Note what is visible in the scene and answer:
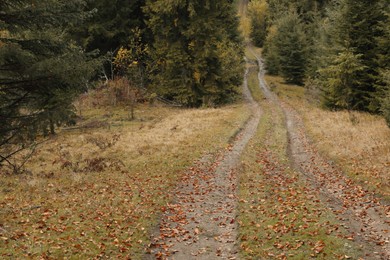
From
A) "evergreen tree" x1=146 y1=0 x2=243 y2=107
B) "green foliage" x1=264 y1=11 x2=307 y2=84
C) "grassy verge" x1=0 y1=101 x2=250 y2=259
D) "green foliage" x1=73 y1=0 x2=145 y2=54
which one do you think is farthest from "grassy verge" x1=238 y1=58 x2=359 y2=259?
"green foliage" x1=264 y1=11 x2=307 y2=84

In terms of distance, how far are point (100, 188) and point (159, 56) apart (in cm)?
2855

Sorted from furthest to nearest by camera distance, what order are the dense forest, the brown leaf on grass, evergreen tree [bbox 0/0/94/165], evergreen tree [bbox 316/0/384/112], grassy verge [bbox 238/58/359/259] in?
evergreen tree [bbox 316/0/384/112] → the dense forest → evergreen tree [bbox 0/0/94/165] → grassy verge [bbox 238/58/359/259] → the brown leaf on grass

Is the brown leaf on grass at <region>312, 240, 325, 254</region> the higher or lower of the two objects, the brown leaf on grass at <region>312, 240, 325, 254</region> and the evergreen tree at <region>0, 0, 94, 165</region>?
the lower

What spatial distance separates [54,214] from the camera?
35.9 feet

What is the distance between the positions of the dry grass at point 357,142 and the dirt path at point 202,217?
5351mm

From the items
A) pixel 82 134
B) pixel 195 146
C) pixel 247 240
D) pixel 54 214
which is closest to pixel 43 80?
pixel 54 214

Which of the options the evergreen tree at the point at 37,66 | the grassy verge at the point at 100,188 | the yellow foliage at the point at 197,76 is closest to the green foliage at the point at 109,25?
the yellow foliage at the point at 197,76

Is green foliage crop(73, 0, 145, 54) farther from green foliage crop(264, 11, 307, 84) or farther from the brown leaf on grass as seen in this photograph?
the brown leaf on grass

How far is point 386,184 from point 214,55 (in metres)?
27.9

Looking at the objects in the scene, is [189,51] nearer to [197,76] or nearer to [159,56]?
[197,76]

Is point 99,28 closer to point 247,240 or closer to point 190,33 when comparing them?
point 190,33

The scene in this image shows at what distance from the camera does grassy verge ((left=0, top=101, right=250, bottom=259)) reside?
30.1 ft

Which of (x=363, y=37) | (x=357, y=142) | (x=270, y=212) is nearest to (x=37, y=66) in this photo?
(x=270, y=212)

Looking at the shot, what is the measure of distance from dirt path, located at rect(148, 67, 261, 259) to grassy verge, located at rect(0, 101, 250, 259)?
0.50m
